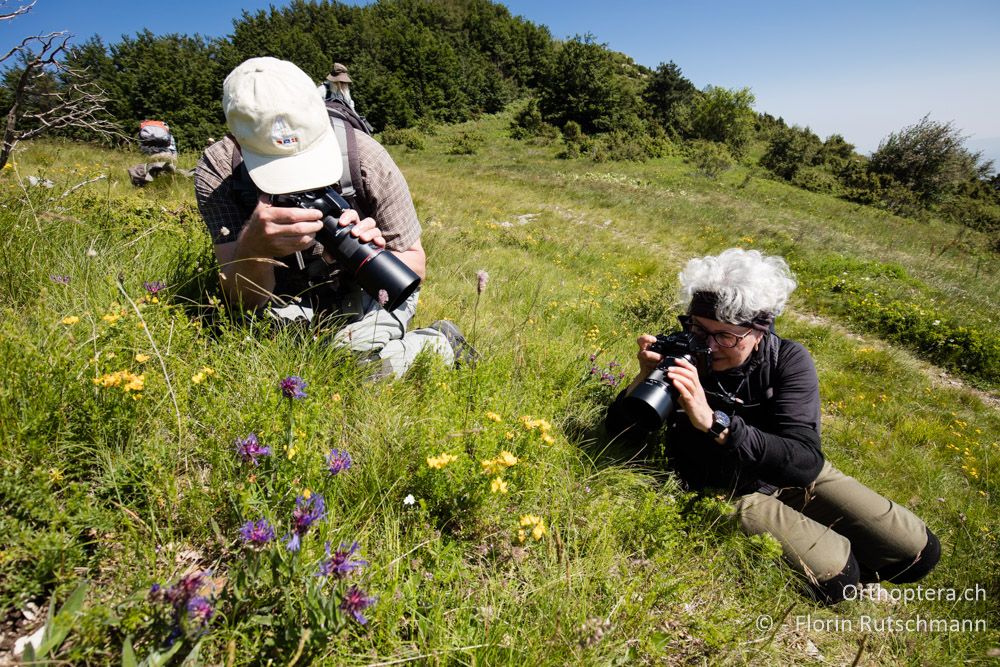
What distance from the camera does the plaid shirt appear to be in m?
2.19

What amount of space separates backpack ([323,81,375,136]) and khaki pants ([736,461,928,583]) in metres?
2.89

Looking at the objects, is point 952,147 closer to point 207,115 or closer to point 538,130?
point 538,130

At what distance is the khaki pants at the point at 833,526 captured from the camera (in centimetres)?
202

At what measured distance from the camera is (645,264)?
24.4 feet

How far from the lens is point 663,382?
1974mm

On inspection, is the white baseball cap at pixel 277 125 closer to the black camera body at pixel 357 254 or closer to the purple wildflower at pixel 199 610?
the black camera body at pixel 357 254

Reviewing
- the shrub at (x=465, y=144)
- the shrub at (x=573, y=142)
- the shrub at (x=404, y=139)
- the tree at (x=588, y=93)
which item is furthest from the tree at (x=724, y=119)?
the shrub at (x=404, y=139)

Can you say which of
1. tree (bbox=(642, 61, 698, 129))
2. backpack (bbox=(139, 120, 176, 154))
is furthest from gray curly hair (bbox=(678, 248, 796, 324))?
tree (bbox=(642, 61, 698, 129))

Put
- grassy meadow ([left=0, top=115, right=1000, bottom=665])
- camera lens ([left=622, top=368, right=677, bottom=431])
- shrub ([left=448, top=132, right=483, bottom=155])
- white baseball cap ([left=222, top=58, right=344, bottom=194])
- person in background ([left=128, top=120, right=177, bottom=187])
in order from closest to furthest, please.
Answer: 1. grassy meadow ([left=0, top=115, right=1000, bottom=665])
2. white baseball cap ([left=222, top=58, right=344, bottom=194])
3. camera lens ([left=622, top=368, right=677, bottom=431])
4. person in background ([left=128, top=120, right=177, bottom=187])
5. shrub ([left=448, top=132, right=483, bottom=155])

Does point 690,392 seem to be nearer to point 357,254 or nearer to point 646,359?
point 646,359

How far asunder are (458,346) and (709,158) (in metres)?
34.0

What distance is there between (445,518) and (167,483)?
0.85 meters

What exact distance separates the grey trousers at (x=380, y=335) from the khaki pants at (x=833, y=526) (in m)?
1.81

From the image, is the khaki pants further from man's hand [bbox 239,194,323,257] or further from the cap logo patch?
the cap logo patch
